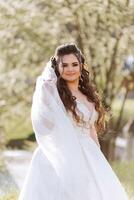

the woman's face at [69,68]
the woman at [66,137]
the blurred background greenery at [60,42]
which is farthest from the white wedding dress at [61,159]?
the blurred background greenery at [60,42]

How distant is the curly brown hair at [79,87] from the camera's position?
646cm

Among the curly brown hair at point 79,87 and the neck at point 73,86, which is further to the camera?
the neck at point 73,86

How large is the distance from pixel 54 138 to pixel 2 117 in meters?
8.90

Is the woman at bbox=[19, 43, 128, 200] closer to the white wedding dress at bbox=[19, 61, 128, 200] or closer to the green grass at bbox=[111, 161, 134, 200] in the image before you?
the white wedding dress at bbox=[19, 61, 128, 200]

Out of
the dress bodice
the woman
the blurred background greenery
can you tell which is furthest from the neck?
the blurred background greenery

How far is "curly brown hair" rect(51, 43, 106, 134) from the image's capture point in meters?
6.46

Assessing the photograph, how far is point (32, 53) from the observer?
15.6 meters

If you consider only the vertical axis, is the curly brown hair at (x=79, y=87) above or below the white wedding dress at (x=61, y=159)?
above

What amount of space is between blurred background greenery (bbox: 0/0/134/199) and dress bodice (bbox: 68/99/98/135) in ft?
20.1

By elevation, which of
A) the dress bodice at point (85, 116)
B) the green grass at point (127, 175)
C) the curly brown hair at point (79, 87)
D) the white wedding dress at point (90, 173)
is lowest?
the green grass at point (127, 175)

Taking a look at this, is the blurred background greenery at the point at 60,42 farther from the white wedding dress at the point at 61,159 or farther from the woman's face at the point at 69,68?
the woman's face at the point at 69,68

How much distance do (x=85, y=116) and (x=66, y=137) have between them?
26 centimetres

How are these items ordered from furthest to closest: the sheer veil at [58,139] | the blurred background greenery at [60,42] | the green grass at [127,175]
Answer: the blurred background greenery at [60,42]
the green grass at [127,175]
the sheer veil at [58,139]

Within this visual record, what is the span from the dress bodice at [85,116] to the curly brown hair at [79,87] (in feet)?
0.13
